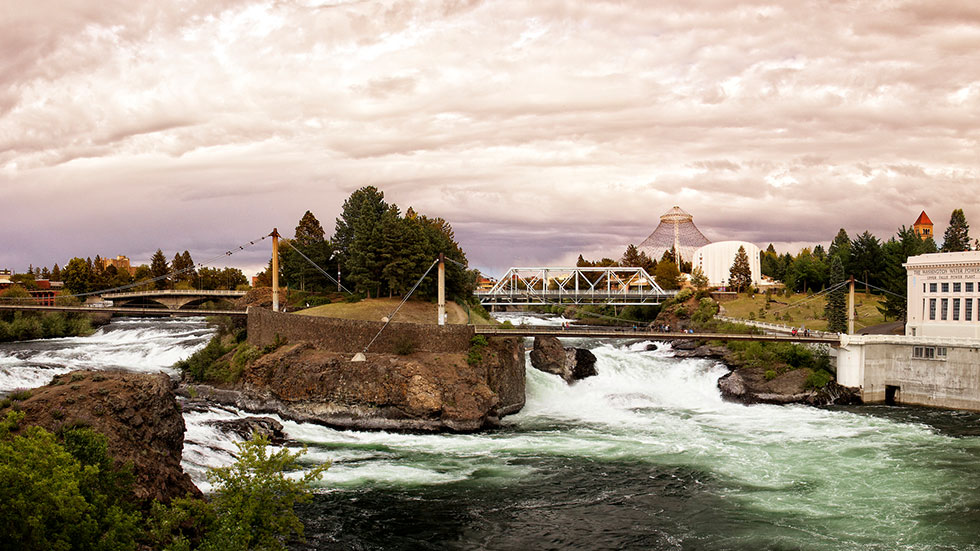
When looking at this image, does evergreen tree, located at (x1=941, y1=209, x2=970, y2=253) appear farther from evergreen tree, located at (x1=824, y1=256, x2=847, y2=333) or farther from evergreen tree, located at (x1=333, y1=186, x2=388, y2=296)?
evergreen tree, located at (x1=333, y1=186, x2=388, y2=296)

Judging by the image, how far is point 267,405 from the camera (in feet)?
179

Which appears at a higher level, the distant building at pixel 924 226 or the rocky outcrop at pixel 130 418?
the distant building at pixel 924 226

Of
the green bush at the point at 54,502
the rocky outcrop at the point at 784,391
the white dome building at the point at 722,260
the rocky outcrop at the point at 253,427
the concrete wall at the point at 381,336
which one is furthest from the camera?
the white dome building at the point at 722,260

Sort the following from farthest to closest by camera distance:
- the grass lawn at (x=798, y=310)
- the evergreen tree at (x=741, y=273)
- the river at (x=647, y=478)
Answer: the evergreen tree at (x=741, y=273), the grass lawn at (x=798, y=310), the river at (x=647, y=478)

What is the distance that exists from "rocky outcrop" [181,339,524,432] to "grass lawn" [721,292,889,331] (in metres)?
53.8

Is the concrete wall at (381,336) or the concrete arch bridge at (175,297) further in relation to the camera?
the concrete arch bridge at (175,297)

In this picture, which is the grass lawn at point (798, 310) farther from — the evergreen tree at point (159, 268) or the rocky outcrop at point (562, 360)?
the evergreen tree at point (159, 268)

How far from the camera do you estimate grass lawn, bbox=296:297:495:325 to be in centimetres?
6769

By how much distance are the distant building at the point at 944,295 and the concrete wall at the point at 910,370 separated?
311 cm

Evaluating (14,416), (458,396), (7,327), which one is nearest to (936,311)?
(458,396)

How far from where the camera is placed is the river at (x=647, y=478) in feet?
107

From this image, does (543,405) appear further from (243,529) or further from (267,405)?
(243,529)

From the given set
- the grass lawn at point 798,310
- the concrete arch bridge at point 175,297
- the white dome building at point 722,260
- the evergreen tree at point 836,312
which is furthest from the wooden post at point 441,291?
the white dome building at point 722,260

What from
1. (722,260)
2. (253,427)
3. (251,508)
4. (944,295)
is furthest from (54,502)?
(722,260)
